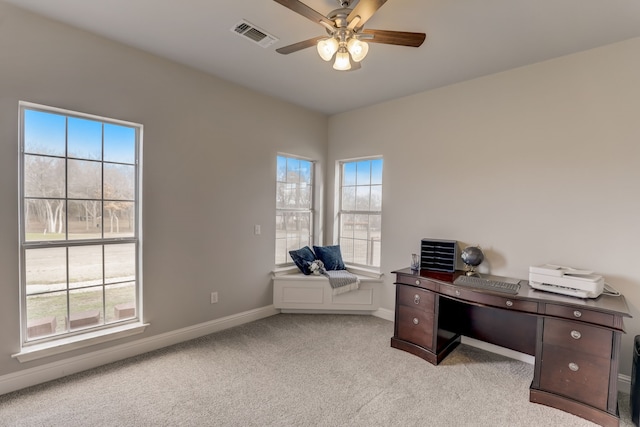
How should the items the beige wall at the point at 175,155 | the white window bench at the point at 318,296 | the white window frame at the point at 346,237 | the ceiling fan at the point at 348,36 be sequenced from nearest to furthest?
the ceiling fan at the point at 348,36 < the beige wall at the point at 175,155 < the white window bench at the point at 318,296 < the white window frame at the point at 346,237

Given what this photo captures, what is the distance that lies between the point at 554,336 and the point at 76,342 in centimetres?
361

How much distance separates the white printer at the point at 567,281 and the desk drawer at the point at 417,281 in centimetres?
75

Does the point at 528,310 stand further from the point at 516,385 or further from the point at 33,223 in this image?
the point at 33,223

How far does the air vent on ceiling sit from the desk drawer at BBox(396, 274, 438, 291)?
2.39 metres

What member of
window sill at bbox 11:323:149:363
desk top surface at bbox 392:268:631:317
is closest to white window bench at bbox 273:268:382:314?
desk top surface at bbox 392:268:631:317

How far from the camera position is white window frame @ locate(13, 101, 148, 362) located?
2.18 meters

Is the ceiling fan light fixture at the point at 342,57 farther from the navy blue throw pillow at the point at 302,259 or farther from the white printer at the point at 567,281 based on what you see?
the navy blue throw pillow at the point at 302,259

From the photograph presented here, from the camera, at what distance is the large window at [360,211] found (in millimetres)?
3934

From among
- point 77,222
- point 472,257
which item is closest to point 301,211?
point 472,257

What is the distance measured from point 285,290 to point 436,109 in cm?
278

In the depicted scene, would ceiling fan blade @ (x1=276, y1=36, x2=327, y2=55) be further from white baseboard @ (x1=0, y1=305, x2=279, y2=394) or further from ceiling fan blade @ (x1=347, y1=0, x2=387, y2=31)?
white baseboard @ (x1=0, y1=305, x2=279, y2=394)

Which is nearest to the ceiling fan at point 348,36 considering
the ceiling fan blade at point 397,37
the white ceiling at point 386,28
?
the ceiling fan blade at point 397,37

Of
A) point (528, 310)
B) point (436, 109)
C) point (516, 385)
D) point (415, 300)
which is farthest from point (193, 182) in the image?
point (516, 385)

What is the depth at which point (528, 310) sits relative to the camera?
2219 millimetres
